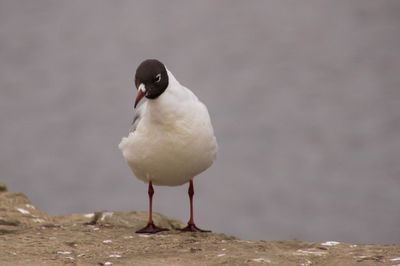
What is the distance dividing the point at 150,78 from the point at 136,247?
2.49 ft

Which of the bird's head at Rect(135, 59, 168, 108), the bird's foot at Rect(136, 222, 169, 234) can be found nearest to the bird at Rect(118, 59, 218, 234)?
the bird's head at Rect(135, 59, 168, 108)

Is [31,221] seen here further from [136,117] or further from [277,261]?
[277,261]

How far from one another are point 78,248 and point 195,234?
2.19ft

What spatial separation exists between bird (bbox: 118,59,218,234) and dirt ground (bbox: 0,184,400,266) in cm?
34

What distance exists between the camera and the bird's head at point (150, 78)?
3.98 meters

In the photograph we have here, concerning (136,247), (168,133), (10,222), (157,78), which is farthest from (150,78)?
(10,222)

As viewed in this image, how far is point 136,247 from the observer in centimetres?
397

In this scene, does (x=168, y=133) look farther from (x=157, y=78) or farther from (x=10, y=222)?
(x=10, y=222)

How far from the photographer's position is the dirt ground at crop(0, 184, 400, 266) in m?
3.60

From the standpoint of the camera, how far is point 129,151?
4258 mm

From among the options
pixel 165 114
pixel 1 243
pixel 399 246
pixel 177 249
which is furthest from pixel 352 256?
pixel 1 243

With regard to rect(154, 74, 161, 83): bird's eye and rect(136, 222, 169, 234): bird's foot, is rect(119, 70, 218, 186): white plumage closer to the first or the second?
rect(154, 74, 161, 83): bird's eye

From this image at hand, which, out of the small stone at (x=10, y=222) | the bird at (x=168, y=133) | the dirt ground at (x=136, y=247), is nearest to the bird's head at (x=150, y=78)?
the bird at (x=168, y=133)

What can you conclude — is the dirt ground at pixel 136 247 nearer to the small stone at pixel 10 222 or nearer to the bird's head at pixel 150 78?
the small stone at pixel 10 222
